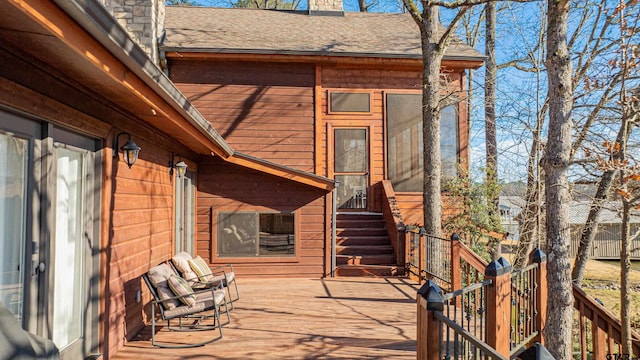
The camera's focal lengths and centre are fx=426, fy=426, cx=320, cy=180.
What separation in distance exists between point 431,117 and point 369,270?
313 centimetres

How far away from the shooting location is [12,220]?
105 inches

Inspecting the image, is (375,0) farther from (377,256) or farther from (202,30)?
(377,256)

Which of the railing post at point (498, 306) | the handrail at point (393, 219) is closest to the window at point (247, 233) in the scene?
the handrail at point (393, 219)

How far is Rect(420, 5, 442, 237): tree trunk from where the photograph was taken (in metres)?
7.54

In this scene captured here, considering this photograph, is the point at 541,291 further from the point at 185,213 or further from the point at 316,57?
the point at 316,57

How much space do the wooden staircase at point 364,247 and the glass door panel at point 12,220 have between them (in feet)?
20.3

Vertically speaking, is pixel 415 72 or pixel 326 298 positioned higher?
pixel 415 72

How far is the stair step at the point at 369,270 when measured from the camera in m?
8.16

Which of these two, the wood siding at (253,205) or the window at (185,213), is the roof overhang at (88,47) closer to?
the window at (185,213)

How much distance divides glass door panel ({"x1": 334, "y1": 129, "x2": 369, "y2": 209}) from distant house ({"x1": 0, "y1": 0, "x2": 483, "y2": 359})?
0.04 metres

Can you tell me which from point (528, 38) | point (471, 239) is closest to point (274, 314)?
point (471, 239)

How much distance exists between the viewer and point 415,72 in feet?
32.1

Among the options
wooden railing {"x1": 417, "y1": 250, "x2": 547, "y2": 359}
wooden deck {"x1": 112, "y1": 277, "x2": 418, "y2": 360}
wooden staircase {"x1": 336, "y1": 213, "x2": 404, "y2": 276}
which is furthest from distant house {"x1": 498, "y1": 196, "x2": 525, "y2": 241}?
wooden railing {"x1": 417, "y1": 250, "x2": 547, "y2": 359}

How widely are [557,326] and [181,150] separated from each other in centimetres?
574
